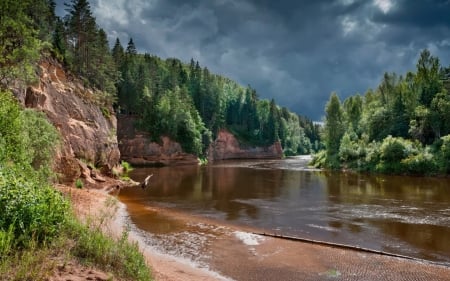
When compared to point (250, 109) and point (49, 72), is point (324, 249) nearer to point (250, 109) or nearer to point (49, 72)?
point (49, 72)

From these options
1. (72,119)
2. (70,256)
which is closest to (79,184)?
(72,119)

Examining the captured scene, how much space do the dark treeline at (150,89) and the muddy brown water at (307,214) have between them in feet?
48.7

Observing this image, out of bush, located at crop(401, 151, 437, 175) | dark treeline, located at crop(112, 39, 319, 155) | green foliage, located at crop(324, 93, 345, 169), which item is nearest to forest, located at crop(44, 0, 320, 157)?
dark treeline, located at crop(112, 39, 319, 155)

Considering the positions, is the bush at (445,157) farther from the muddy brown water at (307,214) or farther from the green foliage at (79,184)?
the green foliage at (79,184)

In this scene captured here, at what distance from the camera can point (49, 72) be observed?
1490 inches

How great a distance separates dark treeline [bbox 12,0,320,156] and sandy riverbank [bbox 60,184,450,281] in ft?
58.6

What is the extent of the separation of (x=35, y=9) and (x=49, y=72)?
32.2 feet

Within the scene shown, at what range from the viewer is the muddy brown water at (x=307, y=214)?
18.7 meters

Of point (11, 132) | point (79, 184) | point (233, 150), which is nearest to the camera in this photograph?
point (11, 132)

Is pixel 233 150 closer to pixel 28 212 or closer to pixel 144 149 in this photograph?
pixel 144 149

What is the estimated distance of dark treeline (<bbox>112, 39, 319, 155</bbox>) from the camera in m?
88.4

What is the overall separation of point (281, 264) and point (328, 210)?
13.5 metres

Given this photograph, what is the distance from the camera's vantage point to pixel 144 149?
8388 cm

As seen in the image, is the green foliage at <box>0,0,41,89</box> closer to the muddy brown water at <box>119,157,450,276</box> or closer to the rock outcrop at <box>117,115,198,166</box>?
the muddy brown water at <box>119,157,450,276</box>
